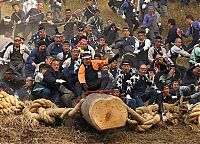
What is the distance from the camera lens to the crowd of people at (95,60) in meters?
9.95

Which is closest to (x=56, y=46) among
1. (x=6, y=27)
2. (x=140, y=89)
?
(x=140, y=89)

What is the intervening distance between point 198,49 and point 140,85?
9.56 feet

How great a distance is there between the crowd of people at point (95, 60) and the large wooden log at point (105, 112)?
1.10 m

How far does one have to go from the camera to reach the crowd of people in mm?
9945

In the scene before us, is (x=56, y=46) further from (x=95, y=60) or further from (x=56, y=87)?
(x=56, y=87)

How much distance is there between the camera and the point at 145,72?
10188 mm

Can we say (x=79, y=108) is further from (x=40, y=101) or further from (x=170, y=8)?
(x=170, y=8)

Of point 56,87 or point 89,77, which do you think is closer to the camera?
point 89,77

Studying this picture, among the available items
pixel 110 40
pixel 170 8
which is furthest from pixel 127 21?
pixel 170 8

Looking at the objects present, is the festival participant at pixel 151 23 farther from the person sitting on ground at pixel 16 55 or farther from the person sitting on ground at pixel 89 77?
the person sitting on ground at pixel 89 77

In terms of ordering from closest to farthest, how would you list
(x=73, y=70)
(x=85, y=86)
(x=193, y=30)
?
(x=85, y=86), (x=73, y=70), (x=193, y=30)

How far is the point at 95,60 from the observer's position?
1025 centimetres

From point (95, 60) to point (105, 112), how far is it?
242cm

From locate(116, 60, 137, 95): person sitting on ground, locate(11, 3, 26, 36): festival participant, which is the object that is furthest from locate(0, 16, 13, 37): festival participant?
locate(116, 60, 137, 95): person sitting on ground
